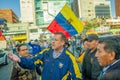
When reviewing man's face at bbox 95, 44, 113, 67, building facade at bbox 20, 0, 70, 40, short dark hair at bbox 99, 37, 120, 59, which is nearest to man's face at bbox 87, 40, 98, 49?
man's face at bbox 95, 44, 113, 67

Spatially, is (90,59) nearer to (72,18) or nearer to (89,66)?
(89,66)

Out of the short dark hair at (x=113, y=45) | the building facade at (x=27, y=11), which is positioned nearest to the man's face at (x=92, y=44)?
the short dark hair at (x=113, y=45)

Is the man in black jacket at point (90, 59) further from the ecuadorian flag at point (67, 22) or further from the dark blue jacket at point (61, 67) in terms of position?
the ecuadorian flag at point (67, 22)

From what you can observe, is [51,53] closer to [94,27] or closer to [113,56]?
[113,56]

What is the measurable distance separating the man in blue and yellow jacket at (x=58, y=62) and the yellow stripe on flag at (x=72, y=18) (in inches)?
237

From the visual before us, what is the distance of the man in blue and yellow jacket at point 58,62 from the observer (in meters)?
5.30

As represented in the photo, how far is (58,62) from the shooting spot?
5348 millimetres

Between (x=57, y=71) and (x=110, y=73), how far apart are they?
7.52 ft

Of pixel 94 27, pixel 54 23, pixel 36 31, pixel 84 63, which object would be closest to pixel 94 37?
pixel 84 63

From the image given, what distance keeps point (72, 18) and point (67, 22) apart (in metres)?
0.22

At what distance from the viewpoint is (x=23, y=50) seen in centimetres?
624

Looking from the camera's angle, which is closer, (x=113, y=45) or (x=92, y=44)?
(x=113, y=45)

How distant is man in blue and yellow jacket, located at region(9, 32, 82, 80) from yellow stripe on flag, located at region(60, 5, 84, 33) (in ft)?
19.7

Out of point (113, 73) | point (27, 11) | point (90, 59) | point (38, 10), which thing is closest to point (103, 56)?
point (113, 73)
